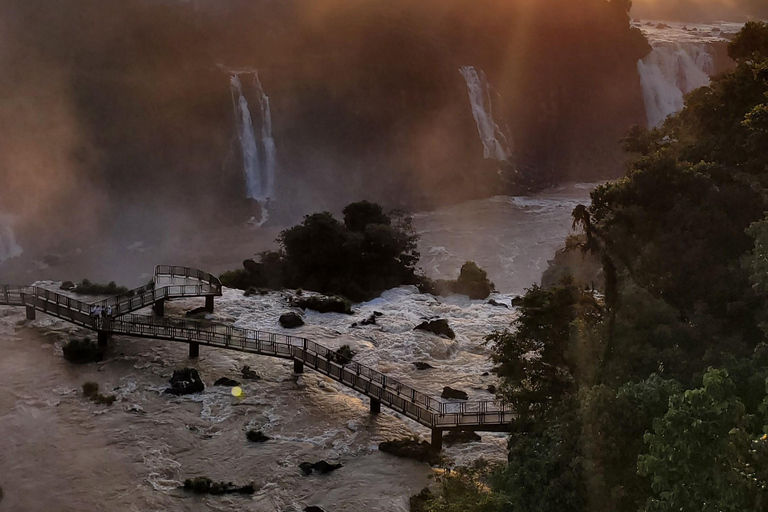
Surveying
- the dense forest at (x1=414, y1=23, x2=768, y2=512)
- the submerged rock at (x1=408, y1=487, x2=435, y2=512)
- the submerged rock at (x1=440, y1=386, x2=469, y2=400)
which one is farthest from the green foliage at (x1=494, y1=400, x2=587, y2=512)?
the submerged rock at (x1=440, y1=386, x2=469, y2=400)

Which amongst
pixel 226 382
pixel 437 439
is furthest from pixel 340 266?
pixel 437 439

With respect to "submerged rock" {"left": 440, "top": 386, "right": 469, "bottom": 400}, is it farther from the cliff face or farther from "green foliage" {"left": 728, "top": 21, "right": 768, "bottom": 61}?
the cliff face

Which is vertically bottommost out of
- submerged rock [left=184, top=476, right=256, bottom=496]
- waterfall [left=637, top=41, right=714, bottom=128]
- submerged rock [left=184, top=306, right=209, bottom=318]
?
submerged rock [left=184, top=476, right=256, bottom=496]

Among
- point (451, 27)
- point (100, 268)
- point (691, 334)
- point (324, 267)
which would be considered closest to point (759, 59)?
point (691, 334)

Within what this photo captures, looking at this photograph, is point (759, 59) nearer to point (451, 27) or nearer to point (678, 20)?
point (451, 27)

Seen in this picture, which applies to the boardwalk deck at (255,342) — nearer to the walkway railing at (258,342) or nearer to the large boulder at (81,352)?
the walkway railing at (258,342)

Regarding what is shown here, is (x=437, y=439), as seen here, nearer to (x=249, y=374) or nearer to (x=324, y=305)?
(x=249, y=374)

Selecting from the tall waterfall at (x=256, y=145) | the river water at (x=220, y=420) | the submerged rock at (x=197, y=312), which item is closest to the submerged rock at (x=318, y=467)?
the river water at (x=220, y=420)

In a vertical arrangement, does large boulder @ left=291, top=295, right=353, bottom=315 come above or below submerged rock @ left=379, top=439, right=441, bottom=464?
above

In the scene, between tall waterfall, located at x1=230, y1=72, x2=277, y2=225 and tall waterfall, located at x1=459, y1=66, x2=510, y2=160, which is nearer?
tall waterfall, located at x1=230, y1=72, x2=277, y2=225
